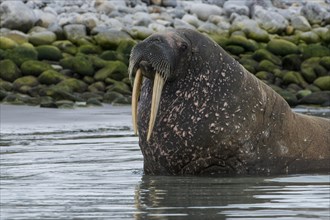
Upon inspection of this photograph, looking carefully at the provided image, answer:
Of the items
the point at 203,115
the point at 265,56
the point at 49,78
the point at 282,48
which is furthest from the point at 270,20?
the point at 203,115

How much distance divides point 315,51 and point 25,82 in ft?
27.9

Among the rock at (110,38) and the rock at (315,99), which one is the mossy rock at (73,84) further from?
the rock at (315,99)

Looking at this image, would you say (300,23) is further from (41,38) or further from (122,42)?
(41,38)

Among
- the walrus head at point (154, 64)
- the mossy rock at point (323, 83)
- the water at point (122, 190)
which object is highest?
the walrus head at point (154, 64)

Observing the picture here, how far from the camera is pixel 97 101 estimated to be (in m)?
22.9

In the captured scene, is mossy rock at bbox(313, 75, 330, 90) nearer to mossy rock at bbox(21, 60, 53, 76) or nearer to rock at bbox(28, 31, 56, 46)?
mossy rock at bbox(21, 60, 53, 76)

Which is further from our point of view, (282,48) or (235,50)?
(282,48)

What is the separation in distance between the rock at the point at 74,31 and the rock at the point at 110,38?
1.47 ft

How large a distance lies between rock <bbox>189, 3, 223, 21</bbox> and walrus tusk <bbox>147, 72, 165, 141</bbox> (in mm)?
24716

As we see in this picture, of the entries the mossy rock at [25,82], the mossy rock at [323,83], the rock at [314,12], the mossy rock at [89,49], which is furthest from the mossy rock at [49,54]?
the rock at [314,12]

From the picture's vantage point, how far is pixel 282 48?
29.6 meters

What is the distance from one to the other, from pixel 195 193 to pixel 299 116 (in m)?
2.32

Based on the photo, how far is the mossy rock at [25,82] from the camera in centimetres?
2389

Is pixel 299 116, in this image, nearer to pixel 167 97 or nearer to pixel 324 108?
pixel 167 97
